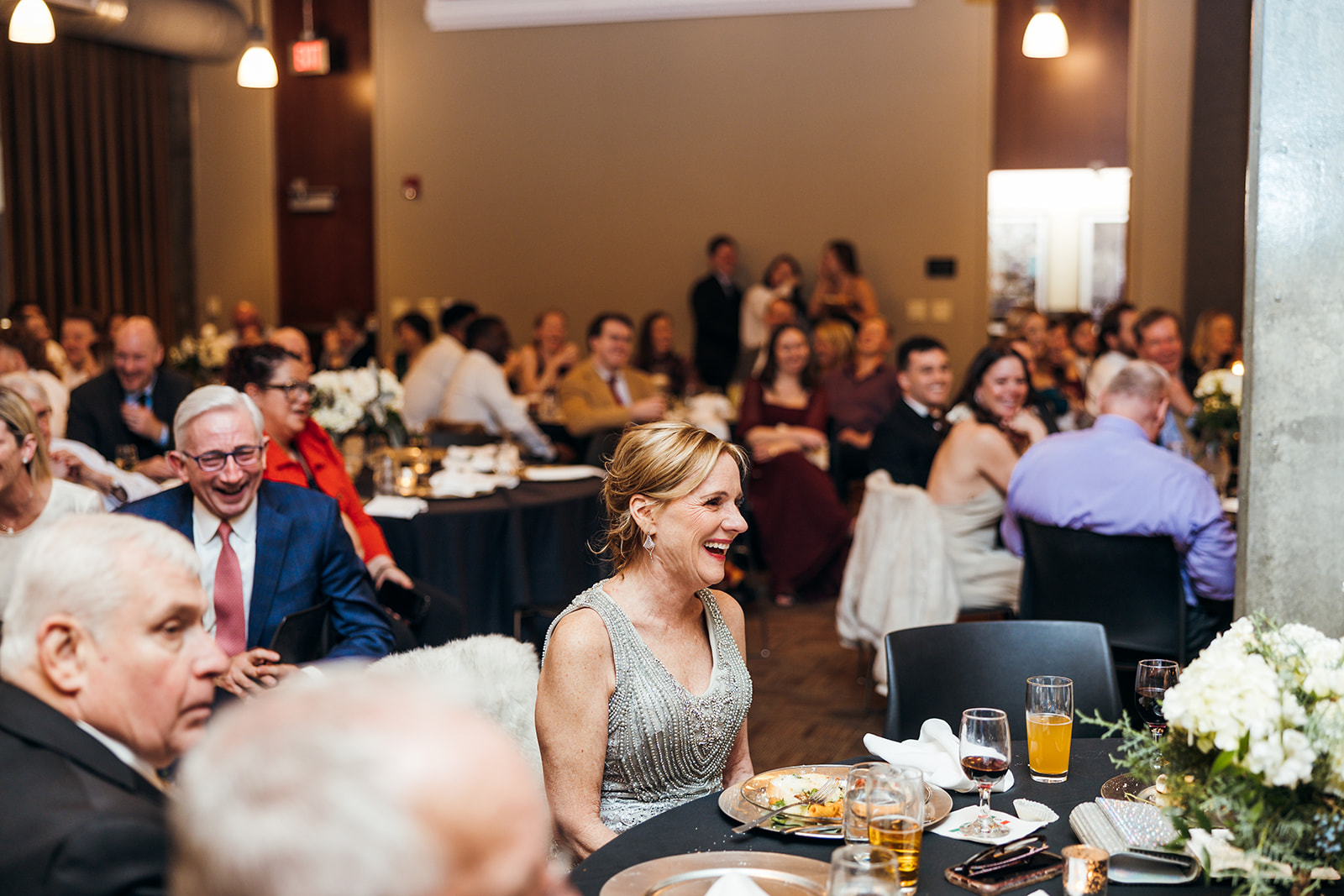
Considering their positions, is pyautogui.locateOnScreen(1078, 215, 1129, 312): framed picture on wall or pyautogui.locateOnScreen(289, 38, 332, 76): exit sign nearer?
pyautogui.locateOnScreen(1078, 215, 1129, 312): framed picture on wall

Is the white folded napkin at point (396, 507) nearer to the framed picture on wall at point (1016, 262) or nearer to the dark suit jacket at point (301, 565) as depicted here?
the dark suit jacket at point (301, 565)

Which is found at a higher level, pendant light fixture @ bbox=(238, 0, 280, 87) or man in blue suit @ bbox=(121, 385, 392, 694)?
pendant light fixture @ bbox=(238, 0, 280, 87)

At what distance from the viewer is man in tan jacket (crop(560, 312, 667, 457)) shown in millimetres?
6719

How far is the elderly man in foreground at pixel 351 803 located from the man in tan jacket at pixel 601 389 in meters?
5.81

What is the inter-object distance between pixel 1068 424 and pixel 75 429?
176 inches

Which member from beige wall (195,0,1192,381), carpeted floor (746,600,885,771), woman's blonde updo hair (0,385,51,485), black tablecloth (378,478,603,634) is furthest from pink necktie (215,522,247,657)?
beige wall (195,0,1192,381)

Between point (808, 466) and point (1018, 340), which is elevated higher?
point (1018, 340)

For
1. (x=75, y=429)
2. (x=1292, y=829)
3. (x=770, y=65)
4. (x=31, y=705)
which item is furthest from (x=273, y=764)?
(x=770, y=65)

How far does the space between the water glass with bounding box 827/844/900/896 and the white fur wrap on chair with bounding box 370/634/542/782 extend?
2.87 ft

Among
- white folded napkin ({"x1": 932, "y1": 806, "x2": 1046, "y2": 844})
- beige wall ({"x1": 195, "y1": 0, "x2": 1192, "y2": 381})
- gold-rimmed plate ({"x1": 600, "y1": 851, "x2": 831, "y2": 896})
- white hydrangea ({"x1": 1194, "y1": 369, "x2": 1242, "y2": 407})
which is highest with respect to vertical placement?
beige wall ({"x1": 195, "y1": 0, "x2": 1192, "y2": 381})

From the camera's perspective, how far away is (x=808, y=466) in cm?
658

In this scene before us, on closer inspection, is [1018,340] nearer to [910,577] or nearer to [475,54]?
[910,577]

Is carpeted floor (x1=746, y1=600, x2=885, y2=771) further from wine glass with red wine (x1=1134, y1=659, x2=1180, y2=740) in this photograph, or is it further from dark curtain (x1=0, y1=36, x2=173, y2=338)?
dark curtain (x1=0, y1=36, x2=173, y2=338)

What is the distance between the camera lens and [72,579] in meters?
1.34
